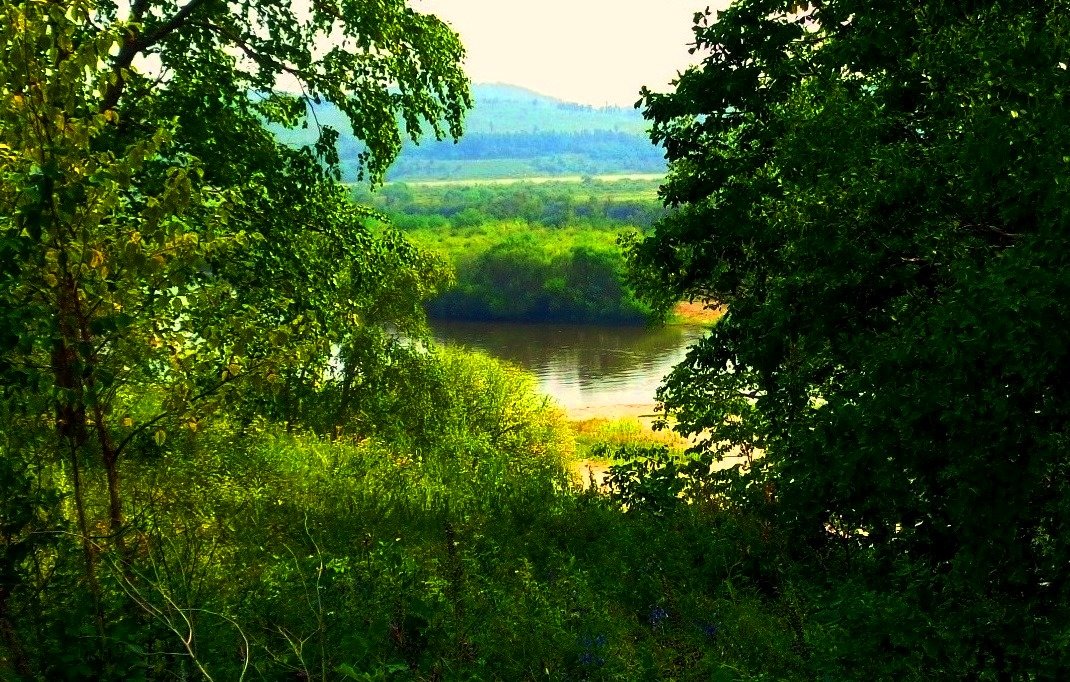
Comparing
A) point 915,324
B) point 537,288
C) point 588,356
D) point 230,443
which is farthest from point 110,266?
point 537,288

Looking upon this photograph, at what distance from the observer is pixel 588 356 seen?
79000 millimetres

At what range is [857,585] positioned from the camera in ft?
24.2

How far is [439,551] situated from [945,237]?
5.03m

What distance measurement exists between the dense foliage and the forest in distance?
0.03 metres

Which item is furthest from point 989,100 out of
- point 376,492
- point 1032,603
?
point 376,492

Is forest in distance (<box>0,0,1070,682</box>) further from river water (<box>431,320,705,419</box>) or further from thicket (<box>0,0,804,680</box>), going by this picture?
river water (<box>431,320,705,419</box>)

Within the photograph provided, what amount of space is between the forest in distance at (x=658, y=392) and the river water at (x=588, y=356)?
4054 cm

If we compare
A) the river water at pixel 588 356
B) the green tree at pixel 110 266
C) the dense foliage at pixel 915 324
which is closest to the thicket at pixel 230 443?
the green tree at pixel 110 266

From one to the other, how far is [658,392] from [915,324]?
6.75 m

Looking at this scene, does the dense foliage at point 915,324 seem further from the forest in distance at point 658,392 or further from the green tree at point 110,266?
the green tree at point 110,266

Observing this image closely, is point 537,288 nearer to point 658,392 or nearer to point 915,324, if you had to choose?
point 658,392

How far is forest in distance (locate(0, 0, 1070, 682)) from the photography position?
4918mm

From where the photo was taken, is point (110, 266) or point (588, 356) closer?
point (110, 266)

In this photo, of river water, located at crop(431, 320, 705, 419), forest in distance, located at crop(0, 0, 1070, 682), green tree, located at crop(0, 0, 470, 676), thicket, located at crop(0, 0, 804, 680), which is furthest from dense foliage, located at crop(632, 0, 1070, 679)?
river water, located at crop(431, 320, 705, 419)
